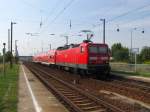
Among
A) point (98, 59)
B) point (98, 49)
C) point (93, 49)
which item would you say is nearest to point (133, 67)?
point (98, 49)

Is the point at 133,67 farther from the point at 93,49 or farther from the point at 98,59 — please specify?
the point at 93,49

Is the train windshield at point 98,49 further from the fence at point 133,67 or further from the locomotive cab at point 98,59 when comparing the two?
the fence at point 133,67

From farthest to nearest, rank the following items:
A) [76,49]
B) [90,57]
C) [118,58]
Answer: [118,58], [76,49], [90,57]

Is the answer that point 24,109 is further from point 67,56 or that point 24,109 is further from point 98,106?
point 67,56

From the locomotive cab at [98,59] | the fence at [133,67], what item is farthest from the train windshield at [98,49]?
the fence at [133,67]

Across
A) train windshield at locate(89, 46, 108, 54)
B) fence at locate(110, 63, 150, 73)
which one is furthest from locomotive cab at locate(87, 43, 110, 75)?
fence at locate(110, 63, 150, 73)

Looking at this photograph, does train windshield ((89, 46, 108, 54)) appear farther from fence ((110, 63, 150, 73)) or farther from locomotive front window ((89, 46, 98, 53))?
fence ((110, 63, 150, 73))

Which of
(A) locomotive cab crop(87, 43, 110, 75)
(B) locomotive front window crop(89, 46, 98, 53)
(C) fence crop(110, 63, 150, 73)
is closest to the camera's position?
(A) locomotive cab crop(87, 43, 110, 75)

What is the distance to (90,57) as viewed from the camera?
31.3 meters

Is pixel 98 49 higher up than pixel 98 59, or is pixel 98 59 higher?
pixel 98 49

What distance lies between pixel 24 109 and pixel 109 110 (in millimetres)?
2987

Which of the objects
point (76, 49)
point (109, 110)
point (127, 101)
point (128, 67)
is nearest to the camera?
point (109, 110)

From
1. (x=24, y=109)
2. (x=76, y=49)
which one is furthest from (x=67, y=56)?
(x=24, y=109)

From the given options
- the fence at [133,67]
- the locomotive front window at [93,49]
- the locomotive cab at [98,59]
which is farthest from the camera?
the fence at [133,67]
